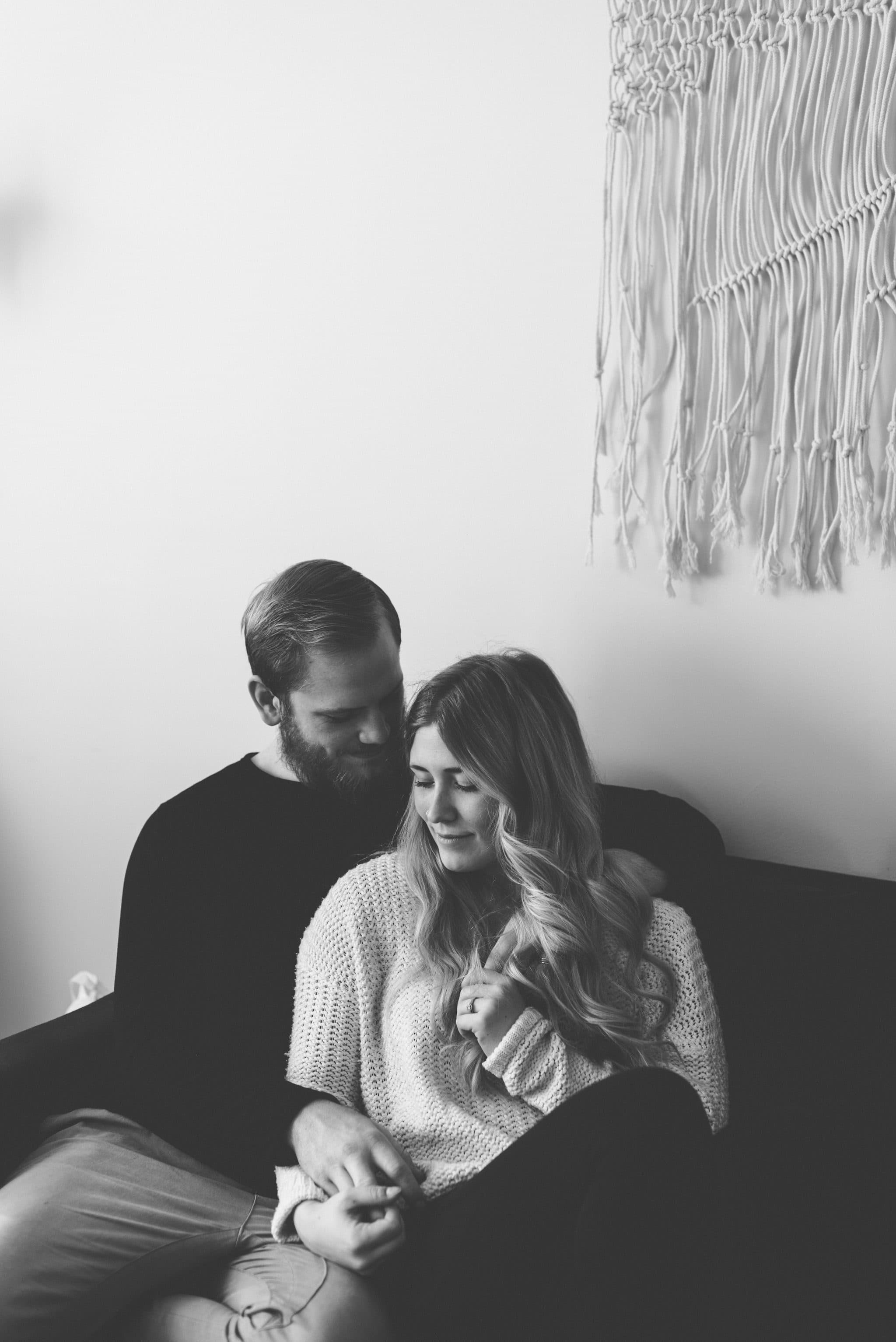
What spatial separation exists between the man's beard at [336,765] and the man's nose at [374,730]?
1 cm

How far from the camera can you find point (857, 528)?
155 centimetres

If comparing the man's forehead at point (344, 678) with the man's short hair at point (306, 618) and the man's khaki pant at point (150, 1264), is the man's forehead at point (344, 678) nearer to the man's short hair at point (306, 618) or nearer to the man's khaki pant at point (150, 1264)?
the man's short hair at point (306, 618)

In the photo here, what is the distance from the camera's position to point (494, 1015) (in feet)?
4.33

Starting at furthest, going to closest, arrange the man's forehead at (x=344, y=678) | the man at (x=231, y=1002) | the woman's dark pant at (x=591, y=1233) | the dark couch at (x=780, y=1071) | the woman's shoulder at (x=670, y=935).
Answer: the man's forehead at (x=344, y=678) < the woman's shoulder at (x=670, y=935) < the man at (x=231, y=1002) < the dark couch at (x=780, y=1071) < the woman's dark pant at (x=591, y=1233)

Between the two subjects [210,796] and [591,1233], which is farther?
[210,796]

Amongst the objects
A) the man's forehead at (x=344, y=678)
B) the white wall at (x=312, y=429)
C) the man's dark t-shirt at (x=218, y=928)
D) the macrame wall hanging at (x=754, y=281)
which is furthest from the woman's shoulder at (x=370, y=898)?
the macrame wall hanging at (x=754, y=281)

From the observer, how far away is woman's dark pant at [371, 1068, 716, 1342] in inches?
43.0

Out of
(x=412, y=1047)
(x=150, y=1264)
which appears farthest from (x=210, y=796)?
(x=150, y=1264)

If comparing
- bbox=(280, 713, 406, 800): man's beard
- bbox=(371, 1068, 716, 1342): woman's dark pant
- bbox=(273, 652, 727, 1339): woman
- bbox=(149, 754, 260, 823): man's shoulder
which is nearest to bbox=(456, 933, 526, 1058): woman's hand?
bbox=(273, 652, 727, 1339): woman

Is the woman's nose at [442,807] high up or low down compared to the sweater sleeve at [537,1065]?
up

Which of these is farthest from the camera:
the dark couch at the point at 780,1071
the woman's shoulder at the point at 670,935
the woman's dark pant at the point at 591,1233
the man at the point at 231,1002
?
the woman's shoulder at the point at 670,935

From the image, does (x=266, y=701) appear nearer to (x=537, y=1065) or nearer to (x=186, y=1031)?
(x=186, y=1031)

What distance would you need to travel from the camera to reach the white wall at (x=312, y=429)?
170 cm

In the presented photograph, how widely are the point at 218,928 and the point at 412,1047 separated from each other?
1.13 feet
